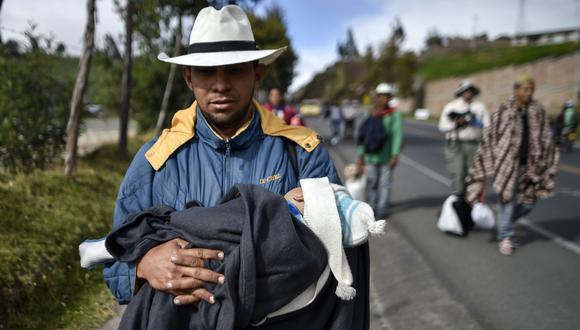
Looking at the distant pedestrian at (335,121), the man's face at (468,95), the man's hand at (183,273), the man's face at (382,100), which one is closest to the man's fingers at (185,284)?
the man's hand at (183,273)

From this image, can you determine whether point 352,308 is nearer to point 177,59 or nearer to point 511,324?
point 177,59

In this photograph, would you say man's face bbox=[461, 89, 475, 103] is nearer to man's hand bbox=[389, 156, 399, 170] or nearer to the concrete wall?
man's hand bbox=[389, 156, 399, 170]

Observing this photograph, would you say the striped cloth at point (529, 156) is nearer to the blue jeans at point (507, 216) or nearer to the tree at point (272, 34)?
the blue jeans at point (507, 216)

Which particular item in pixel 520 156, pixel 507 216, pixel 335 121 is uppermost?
pixel 335 121

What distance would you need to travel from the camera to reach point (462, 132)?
6285 millimetres

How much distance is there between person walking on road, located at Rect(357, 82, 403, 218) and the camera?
6.51m

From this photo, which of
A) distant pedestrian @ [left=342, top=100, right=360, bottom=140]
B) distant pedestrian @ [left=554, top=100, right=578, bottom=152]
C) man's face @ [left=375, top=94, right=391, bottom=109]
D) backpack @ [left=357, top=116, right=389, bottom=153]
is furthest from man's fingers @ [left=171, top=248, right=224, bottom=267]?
distant pedestrian @ [left=342, top=100, right=360, bottom=140]

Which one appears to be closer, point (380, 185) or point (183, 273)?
point (183, 273)

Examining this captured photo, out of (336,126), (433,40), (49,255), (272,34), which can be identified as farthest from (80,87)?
(433,40)

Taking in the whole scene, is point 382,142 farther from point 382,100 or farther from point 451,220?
point 451,220

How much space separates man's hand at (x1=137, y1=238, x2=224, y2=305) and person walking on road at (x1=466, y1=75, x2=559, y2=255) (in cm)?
458

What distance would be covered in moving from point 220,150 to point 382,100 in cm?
529

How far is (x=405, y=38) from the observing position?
48.4 meters

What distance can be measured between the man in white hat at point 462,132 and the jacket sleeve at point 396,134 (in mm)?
635
